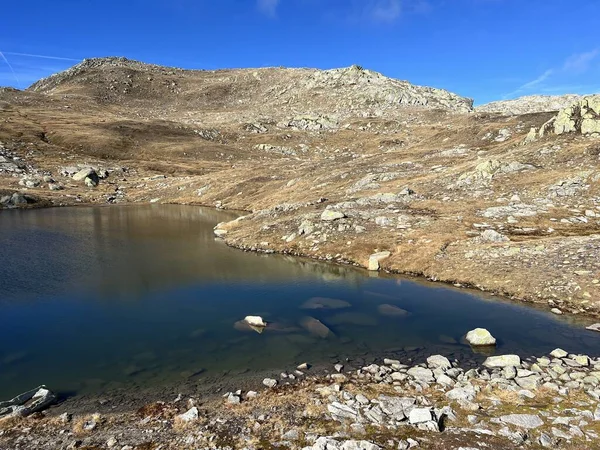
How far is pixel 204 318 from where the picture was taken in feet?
84.9

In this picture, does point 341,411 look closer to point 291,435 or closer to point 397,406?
point 397,406

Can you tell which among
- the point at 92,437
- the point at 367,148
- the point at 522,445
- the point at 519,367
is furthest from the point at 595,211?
the point at 367,148

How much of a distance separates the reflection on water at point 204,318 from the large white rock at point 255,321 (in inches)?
25.1

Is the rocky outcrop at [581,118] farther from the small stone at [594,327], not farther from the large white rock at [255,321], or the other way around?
the large white rock at [255,321]

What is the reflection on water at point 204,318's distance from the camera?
65.5ft

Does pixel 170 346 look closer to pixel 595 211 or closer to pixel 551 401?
pixel 551 401

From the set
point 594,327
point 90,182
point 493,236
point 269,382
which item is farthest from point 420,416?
point 90,182

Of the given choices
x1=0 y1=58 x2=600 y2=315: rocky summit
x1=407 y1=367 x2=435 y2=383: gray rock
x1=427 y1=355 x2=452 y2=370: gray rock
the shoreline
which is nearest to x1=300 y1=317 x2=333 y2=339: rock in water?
the shoreline

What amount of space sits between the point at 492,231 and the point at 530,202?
9.65 metres

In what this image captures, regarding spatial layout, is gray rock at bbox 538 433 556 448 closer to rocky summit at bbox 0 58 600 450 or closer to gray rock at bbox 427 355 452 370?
rocky summit at bbox 0 58 600 450

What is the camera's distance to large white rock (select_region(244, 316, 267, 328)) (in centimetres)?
2458

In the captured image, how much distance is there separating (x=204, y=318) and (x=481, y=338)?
16959 mm

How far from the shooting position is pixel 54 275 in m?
35.2

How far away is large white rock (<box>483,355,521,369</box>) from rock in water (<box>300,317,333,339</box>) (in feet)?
28.2
